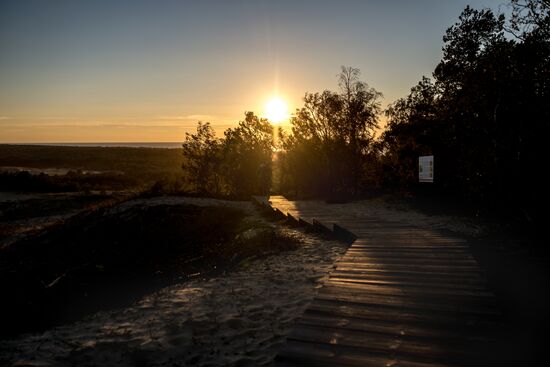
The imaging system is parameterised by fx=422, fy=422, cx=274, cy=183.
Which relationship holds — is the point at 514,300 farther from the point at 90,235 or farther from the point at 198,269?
the point at 90,235

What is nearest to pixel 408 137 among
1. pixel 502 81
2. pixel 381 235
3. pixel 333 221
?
pixel 502 81

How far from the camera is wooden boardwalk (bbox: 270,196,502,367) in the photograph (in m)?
4.05

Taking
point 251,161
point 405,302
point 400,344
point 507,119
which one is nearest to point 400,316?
point 405,302

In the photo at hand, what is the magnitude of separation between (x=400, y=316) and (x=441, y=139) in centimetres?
1358

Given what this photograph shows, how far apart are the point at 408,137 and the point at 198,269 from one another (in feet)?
42.4

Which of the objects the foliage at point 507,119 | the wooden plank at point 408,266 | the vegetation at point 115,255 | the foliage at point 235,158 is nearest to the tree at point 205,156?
the foliage at point 235,158

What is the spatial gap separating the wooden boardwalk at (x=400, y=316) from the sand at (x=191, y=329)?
59 centimetres

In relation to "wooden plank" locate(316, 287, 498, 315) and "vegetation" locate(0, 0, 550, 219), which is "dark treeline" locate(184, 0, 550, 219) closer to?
"vegetation" locate(0, 0, 550, 219)

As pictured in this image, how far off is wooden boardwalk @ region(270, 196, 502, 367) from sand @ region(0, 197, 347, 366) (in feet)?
1.95

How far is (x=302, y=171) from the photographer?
22484 millimetres

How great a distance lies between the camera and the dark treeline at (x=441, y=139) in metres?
12.0

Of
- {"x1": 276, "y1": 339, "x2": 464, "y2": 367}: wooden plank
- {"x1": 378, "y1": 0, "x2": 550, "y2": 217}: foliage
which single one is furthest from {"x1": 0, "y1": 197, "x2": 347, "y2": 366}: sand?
{"x1": 378, "y1": 0, "x2": 550, "y2": 217}: foliage

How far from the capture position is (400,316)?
4.95 m

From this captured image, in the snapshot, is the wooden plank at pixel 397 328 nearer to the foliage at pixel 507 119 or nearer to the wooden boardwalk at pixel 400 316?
the wooden boardwalk at pixel 400 316
